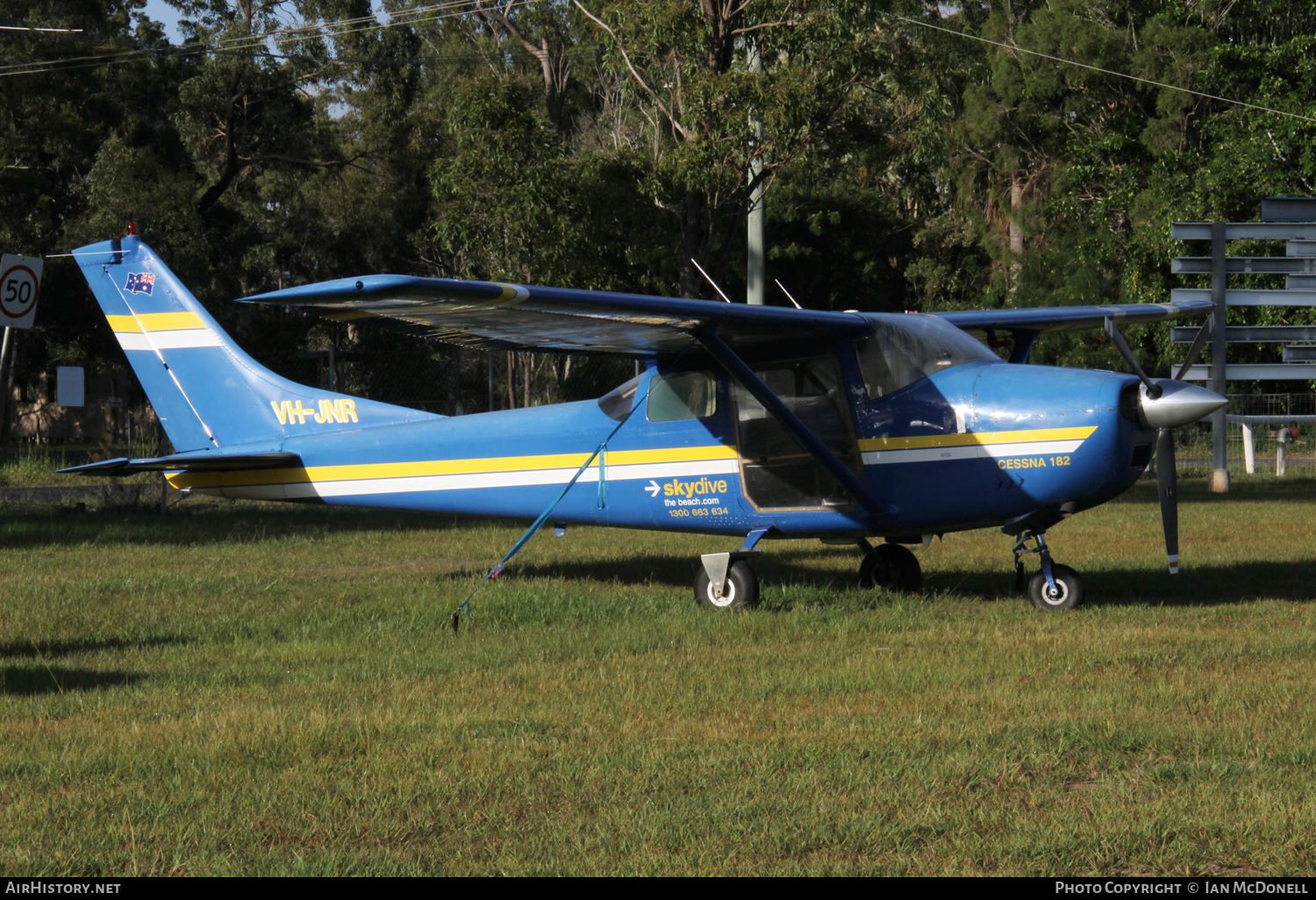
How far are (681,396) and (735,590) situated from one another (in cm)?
177

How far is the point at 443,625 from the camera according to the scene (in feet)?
28.1

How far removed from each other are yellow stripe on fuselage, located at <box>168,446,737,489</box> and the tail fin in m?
0.47

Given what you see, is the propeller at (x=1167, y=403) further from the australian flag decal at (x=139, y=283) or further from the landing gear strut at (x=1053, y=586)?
the australian flag decal at (x=139, y=283)

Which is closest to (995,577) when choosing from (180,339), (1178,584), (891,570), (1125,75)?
(891,570)

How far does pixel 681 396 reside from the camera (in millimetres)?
10117

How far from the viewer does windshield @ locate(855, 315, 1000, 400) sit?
30.7 ft

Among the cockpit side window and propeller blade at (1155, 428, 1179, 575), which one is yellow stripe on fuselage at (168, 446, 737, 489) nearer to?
the cockpit side window

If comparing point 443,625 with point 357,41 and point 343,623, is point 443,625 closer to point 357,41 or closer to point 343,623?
point 343,623

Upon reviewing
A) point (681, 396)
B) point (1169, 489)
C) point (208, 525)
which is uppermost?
point (681, 396)

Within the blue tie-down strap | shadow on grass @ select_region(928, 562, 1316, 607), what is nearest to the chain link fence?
shadow on grass @ select_region(928, 562, 1316, 607)

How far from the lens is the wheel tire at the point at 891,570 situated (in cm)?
1039

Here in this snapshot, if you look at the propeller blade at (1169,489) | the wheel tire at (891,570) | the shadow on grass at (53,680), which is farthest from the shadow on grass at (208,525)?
the propeller blade at (1169,489)

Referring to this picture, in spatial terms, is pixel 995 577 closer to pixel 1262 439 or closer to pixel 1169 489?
pixel 1169 489
